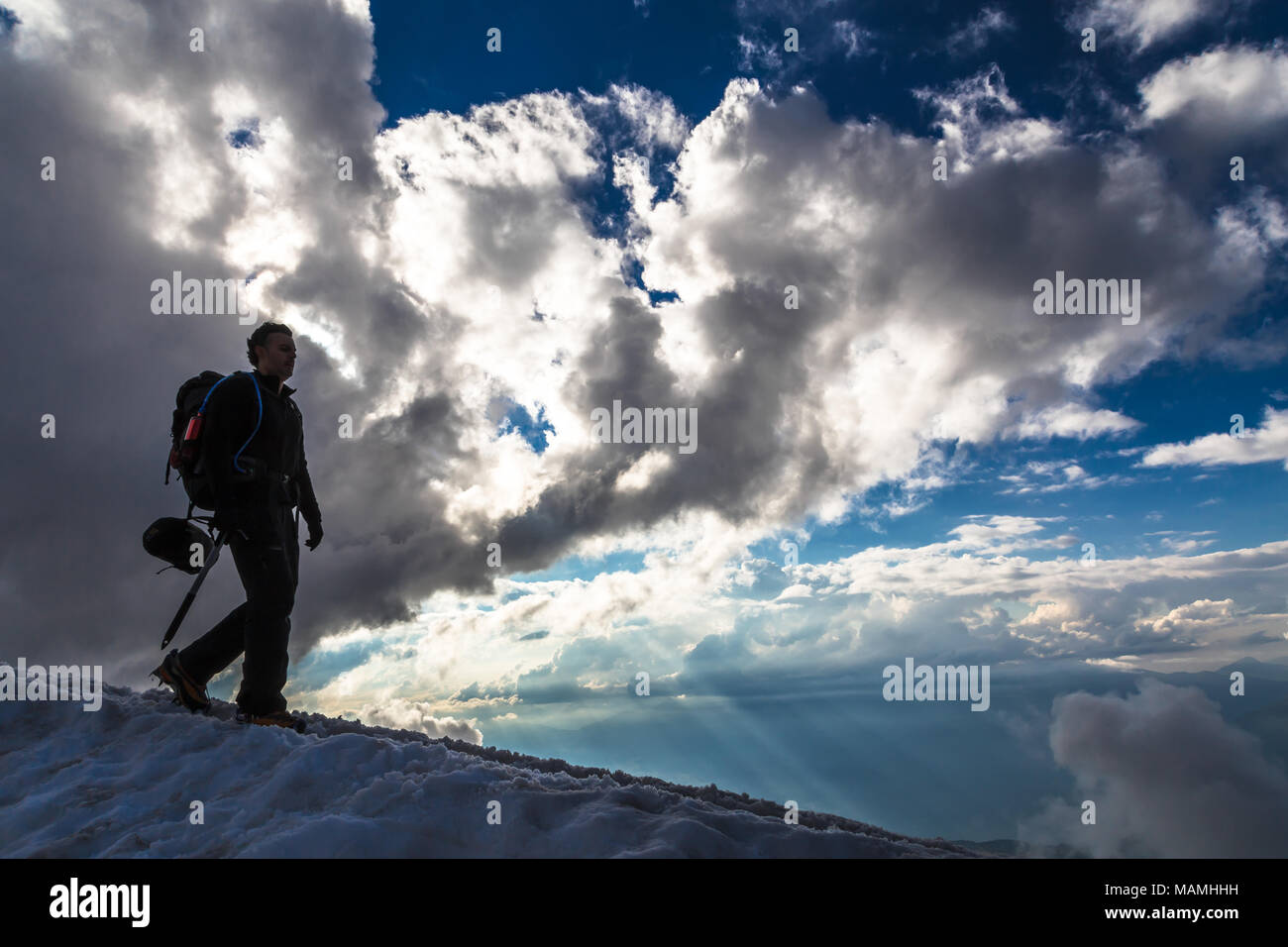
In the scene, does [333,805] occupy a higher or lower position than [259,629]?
lower

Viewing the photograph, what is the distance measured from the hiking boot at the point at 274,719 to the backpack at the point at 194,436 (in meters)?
2.05

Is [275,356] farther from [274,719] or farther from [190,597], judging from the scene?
[274,719]

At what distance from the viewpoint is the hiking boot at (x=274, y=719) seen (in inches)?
230

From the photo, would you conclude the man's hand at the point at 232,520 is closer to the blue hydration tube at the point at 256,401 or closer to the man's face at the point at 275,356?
the blue hydration tube at the point at 256,401

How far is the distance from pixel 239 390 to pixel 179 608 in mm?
→ 2290

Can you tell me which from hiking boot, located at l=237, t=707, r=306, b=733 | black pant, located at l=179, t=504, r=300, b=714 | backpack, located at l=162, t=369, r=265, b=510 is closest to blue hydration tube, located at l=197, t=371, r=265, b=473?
backpack, located at l=162, t=369, r=265, b=510

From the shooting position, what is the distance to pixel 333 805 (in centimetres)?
394

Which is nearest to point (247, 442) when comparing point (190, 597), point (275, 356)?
point (275, 356)

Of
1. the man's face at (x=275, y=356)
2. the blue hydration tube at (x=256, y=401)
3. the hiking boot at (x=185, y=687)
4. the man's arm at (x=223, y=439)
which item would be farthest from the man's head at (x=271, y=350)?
the hiking boot at (x=185, y=687)

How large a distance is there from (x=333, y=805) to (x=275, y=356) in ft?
15.6

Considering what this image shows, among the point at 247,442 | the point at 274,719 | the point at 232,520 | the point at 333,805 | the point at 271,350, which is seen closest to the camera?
the point at 333,805

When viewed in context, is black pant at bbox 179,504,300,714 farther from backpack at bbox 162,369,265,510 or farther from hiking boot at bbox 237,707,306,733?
backpack at bbox 162,369,265,510

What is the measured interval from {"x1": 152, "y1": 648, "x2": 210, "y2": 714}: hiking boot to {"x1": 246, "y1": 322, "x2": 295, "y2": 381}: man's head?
3130 millimetres
